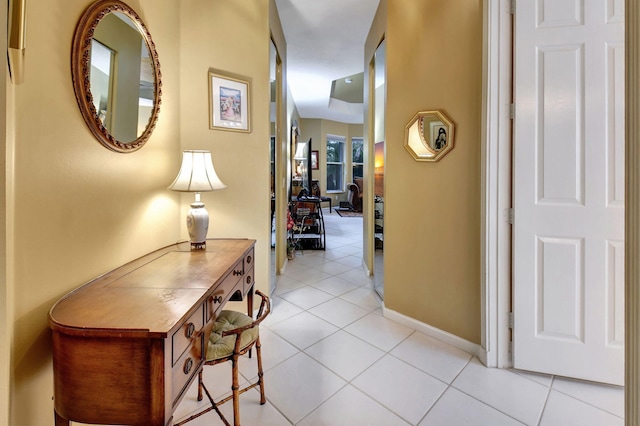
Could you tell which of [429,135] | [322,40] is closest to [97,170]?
[429,135]

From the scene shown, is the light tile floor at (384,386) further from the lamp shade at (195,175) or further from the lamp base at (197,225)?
the lamp shade at (195,175)

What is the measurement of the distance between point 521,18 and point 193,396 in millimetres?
2956

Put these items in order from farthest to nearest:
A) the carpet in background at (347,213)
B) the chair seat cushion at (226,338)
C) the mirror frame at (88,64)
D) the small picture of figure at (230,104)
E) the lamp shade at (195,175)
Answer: the carpet in background at (347,213) → the small picture of figure at (230,104) → the lamp shade at (195,175) → the chair seat cushion at (226,338) → the mirror frame at (88,64)

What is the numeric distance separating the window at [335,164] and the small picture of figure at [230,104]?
7188 millimetres

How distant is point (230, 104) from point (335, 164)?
750cm

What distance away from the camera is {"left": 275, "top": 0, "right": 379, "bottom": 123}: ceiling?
3.04 m

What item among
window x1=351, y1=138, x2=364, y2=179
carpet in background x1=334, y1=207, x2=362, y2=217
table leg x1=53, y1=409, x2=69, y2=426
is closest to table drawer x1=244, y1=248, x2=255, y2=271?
table leg x1=53, y1=409, x2=69, y2=426

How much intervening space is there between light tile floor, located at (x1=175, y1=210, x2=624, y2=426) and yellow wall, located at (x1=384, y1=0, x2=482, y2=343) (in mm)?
311

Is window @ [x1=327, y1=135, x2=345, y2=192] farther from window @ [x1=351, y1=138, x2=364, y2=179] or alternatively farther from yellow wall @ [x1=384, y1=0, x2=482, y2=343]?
yellow wall @ [x1=384, y1=0, x2=482, y2=343]

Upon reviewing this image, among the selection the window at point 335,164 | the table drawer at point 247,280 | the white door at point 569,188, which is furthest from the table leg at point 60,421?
the window at point 335,164

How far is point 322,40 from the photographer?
3.77m

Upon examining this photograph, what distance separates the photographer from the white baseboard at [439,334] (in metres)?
2.02

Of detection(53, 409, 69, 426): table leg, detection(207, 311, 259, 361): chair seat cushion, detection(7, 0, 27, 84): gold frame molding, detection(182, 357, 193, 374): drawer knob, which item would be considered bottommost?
detection(53, 409, 69, 426): table leg

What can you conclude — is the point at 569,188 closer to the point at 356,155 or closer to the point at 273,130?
the point at 273,130
